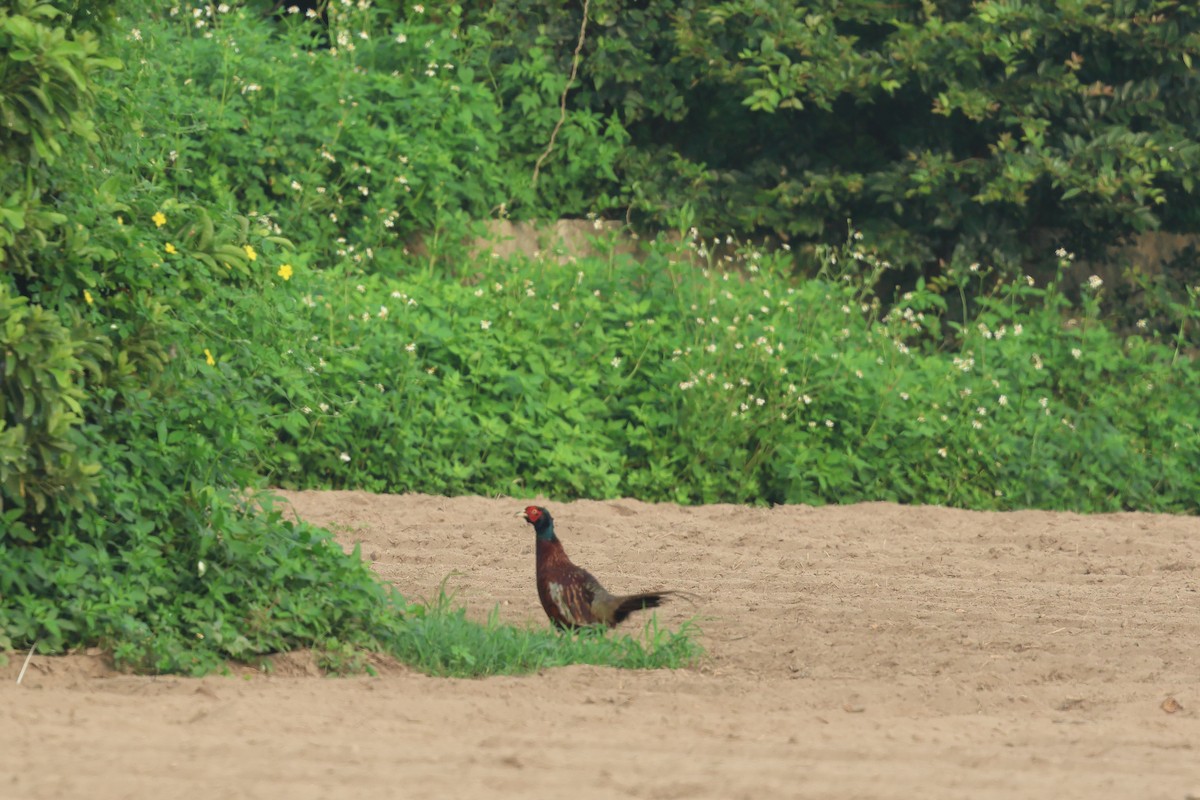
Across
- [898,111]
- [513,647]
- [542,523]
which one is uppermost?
[898,111]

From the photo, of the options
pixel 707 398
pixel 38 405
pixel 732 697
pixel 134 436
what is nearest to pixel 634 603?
pixel 732 697

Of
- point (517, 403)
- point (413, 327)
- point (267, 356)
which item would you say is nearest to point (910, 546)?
point (517, 403)

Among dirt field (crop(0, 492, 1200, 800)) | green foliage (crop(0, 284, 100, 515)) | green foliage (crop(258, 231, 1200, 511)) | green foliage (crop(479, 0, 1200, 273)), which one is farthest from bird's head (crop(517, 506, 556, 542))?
green foliage (crop(479, 0, 1200, 273))

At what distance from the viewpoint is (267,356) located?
5.73 metres

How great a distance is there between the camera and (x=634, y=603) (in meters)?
5.83

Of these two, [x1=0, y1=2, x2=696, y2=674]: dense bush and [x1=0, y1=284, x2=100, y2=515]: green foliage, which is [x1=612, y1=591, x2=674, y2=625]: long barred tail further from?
[x1=0, y1=284, x2=100, y2=515]: green foliage

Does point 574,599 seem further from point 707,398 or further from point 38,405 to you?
point 707,398

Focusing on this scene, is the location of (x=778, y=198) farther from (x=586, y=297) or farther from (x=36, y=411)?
(x=36, y=411)

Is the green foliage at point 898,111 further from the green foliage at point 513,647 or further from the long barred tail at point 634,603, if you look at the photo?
the green foliage at point 513,647

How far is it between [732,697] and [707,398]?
4737 mm

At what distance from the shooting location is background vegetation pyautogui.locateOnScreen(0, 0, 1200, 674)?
16.6 feet

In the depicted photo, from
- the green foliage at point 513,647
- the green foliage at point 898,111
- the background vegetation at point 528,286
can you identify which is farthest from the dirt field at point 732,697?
the green foliage at point 898,111

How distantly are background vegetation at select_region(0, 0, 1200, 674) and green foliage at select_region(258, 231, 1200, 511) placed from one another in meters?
0.03

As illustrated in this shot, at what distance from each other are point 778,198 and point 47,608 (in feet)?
27.5
